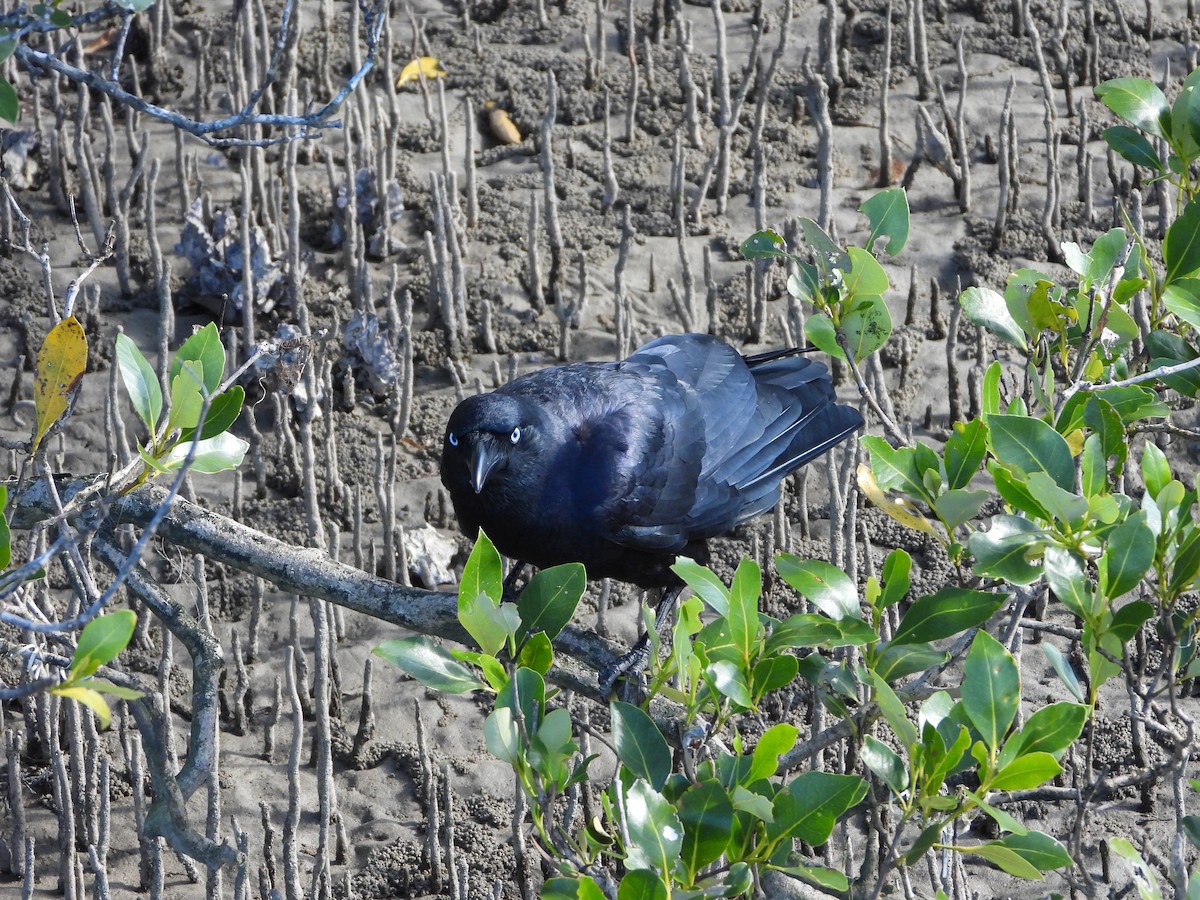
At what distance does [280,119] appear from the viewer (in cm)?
291

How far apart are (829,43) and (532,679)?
521 cm

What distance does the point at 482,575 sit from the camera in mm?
1894

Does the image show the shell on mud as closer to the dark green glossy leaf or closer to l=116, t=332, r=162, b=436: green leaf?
l=116, t=332, r=162, b=436: green leaf

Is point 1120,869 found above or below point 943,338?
below

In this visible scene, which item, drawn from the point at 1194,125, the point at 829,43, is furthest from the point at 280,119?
the point at 829,43

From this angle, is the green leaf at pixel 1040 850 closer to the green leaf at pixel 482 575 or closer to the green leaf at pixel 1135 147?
the green leaf at pixel 482 575

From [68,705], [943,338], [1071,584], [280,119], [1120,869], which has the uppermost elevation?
[280,119]

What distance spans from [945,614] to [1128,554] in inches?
11.0

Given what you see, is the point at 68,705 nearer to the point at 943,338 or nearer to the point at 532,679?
the point at 532,679

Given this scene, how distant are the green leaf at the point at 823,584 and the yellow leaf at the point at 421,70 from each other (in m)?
4.88

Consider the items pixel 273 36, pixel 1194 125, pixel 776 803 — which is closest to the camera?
pixel 776 803

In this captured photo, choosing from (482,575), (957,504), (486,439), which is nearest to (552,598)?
(482,575)

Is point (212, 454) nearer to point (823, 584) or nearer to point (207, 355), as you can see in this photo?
point (207, 355)

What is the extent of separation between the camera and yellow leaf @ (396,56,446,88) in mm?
6410
